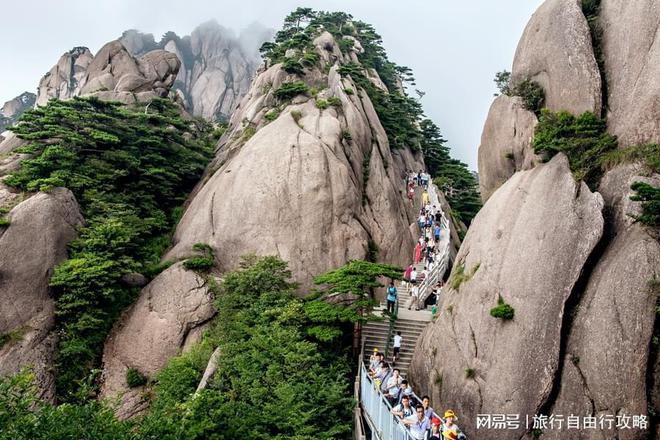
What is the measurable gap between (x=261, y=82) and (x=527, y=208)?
27.9 meters

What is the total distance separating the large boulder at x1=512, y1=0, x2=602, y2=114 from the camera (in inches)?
588

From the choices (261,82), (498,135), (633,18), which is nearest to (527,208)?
(498,135)

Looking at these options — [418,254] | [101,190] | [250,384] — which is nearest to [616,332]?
[250,384]

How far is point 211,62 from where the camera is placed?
81500 millimetres

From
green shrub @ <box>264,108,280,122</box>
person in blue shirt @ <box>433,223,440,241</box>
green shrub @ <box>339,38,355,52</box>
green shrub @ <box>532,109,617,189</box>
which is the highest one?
green shrub @ <box>339,38,355,52</box>

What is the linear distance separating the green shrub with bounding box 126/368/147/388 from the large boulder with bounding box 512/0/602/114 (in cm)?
2097

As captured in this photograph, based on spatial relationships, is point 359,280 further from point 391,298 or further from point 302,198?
point 302,198

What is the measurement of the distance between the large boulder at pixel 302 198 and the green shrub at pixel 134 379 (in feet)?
→ 20.2

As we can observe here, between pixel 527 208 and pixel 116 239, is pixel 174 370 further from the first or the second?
pixel 527 208

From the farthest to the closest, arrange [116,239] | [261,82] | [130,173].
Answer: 1. [261,82]
2. [130,173]
3. [116,239]

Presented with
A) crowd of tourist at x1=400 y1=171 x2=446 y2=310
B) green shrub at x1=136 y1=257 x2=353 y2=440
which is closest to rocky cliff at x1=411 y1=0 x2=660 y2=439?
green shrub at x1=136 y1=257 x2=353 y2=440

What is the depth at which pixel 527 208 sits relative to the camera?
541 inches

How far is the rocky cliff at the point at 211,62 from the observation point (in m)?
76.6

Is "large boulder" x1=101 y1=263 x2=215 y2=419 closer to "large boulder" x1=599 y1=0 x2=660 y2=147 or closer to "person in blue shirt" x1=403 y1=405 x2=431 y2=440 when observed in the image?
"person in blue shirt" x1=403 y1=405 x2=431 y2=440
